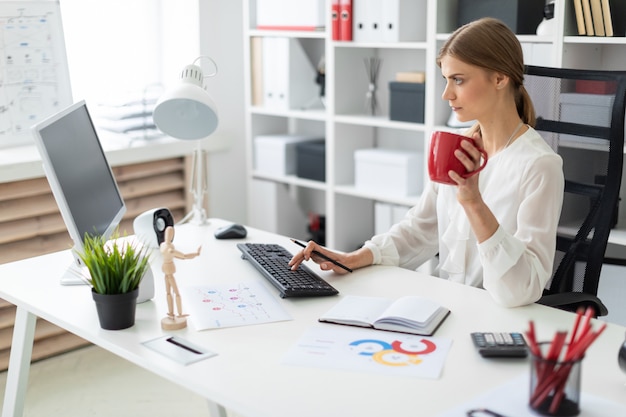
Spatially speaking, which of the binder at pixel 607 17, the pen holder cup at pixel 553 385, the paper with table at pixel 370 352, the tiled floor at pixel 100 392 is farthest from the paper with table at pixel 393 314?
the binder at pixel 607 17

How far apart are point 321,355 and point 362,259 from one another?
0.61 metres

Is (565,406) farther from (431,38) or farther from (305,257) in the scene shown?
(431,38)

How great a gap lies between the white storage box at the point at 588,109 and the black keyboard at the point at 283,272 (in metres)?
0.81

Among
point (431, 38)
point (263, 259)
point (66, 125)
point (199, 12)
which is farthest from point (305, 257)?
point (199, 12)

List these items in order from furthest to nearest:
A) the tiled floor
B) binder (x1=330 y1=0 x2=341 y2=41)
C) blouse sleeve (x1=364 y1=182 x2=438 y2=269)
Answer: binder (x1=330 y1=0 x2=341 y2=41) → the tiled floor → blouse sleeve (x1=364 y1=182 x2=438 y2=269)

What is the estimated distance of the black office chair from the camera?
2.14 metres

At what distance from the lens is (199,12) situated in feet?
12.5

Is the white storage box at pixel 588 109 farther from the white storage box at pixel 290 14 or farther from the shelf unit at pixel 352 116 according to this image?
the white storage box at pixel 290 14

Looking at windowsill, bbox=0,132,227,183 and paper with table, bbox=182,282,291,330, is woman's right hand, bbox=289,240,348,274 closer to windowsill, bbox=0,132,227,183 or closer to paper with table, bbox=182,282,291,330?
paper with table, bbox=182,282,291,330

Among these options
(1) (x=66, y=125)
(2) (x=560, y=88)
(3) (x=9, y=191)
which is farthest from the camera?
(3) (x=9, y=191)

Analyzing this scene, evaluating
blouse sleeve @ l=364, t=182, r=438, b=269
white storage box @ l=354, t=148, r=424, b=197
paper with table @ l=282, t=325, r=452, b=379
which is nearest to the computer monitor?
paper with table @ l=282, t=325, r=452, b=379

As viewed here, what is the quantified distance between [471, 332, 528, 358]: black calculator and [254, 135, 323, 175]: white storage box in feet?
7.78

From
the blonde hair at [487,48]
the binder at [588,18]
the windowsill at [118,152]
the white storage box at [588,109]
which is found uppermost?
the binder at [588,18]

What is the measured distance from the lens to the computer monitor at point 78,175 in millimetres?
1923
